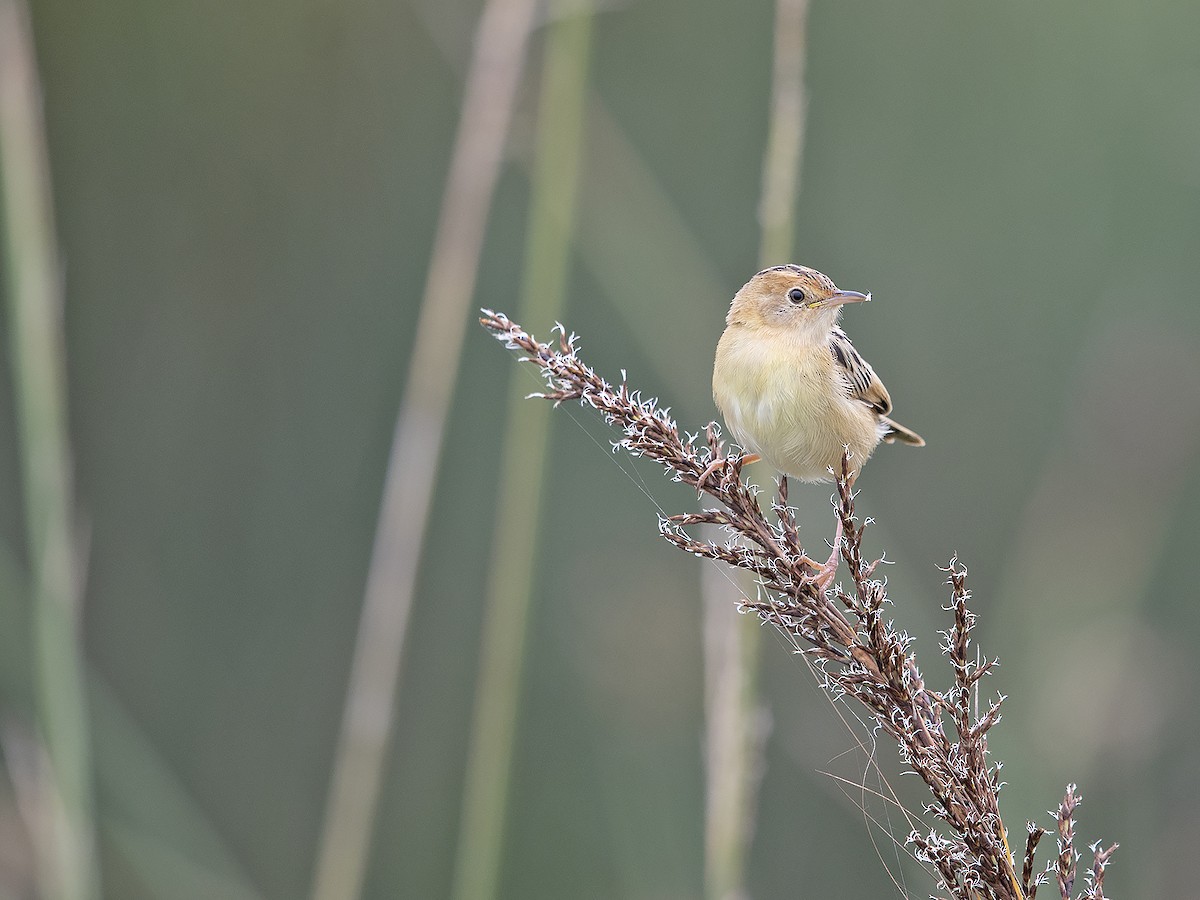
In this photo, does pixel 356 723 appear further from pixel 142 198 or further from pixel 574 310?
pixel 142 198

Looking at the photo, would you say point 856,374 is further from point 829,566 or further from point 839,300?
point 829,566

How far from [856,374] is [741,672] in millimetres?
862

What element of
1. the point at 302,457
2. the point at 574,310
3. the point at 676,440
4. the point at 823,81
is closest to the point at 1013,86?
the point at 823,81

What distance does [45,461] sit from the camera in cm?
254

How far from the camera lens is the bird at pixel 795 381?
260 cm

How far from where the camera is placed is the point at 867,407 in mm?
2855

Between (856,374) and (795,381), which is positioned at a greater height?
(856,374)

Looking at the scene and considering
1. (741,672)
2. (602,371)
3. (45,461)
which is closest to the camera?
(741,672)

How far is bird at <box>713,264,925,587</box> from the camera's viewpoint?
8.54 feet

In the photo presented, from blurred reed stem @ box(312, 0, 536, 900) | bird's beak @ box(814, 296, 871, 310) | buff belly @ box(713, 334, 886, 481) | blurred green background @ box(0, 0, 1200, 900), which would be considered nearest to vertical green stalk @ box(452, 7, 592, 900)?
blurred reed stem @ box(312, 0, 536, 900)

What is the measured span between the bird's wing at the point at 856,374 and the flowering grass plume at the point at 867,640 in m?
0.81

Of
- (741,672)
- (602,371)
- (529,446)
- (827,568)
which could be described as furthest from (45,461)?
(602,371)

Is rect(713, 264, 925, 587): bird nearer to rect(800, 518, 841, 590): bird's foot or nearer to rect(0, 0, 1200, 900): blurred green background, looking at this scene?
rect(800, 518, 841, 590): bird's foot

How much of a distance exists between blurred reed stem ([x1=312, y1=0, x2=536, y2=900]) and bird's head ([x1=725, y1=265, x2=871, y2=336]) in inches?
26.3
